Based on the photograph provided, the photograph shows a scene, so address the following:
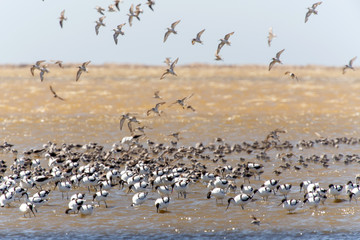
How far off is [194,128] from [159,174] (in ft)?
50.5

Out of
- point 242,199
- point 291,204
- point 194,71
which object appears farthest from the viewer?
point 194,71

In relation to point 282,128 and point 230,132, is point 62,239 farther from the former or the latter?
point 282,128

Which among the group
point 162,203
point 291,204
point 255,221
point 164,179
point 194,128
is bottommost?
point 255,221

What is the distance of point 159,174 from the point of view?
2369 centimetres

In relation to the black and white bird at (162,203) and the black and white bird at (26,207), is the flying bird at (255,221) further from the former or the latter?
the black and white bird at (26,207)

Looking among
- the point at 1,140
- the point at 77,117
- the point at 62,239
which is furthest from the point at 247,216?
the point at 77,117

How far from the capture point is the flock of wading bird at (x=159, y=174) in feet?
69.1

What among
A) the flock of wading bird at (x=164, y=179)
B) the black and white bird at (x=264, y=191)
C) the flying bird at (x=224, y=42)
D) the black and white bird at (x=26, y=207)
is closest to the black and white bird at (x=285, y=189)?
the flock of wading bird at (x=164, y=179)

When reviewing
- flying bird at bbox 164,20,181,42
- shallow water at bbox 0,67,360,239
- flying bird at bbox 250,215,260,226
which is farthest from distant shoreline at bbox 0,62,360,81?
flying bird at bbox 250,215,260,226

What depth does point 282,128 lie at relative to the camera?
39406 millimetres

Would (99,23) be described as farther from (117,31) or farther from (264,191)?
(264,191)

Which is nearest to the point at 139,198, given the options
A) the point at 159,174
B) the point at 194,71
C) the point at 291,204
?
Result: the point at 159,174

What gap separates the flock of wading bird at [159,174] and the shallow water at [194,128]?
365mm

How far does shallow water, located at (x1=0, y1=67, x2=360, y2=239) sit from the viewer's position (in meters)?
18.9
